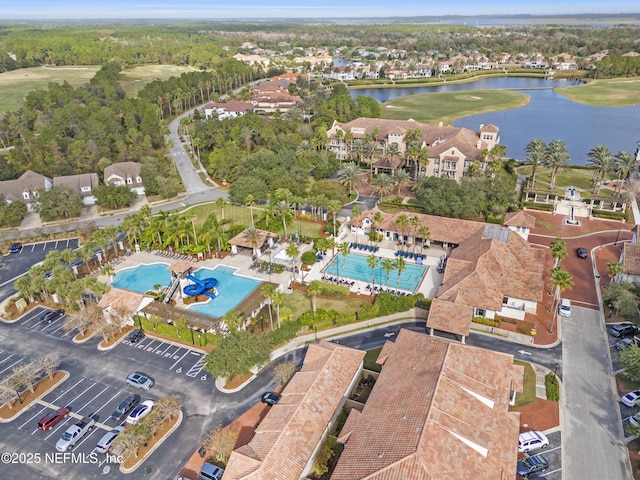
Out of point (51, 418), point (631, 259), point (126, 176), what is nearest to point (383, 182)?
point (631, 259)

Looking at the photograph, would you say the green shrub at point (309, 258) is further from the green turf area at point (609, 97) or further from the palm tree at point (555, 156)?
the green turf area at point (609, 97)

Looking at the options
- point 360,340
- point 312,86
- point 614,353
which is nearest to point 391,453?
point 360,340

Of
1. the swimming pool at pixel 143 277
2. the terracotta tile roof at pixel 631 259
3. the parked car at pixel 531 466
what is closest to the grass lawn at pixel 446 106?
the terracotta tile roof at pixel 631 259

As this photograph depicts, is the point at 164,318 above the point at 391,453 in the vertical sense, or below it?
below

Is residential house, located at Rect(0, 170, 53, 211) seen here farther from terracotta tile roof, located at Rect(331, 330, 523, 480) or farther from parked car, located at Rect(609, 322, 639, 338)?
parked car, located at Rect(609, 322, 639, 338)

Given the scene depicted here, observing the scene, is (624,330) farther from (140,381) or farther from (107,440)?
(107,440)

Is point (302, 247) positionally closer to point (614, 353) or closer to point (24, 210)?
point (614, 353)
